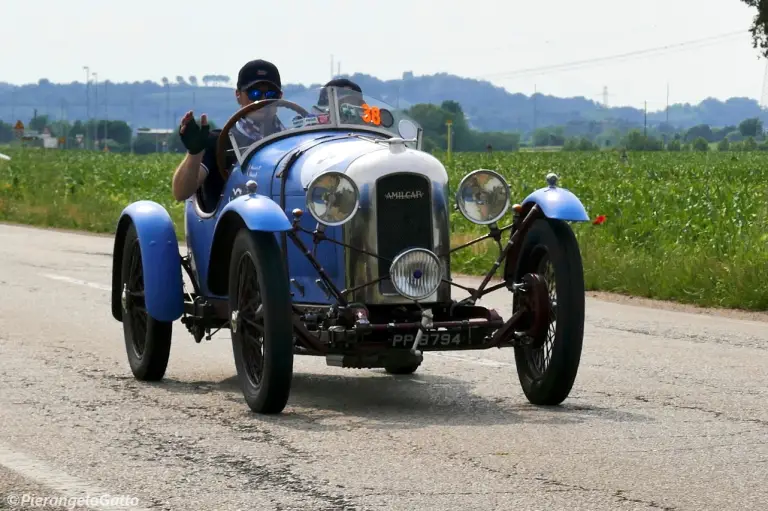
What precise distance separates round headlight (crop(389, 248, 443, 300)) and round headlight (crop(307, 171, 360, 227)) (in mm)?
363

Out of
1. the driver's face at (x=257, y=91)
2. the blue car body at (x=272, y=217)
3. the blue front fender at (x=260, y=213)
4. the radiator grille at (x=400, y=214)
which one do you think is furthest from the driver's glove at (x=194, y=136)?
the radiator grille at (x=400, y=214)

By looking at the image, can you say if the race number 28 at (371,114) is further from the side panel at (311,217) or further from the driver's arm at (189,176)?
the driver's arm at (189,176)

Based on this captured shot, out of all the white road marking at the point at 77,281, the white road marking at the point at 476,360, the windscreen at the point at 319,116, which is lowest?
the white road marking at the point at 77,281

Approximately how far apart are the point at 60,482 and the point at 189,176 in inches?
130

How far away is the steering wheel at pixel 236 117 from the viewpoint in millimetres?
9148

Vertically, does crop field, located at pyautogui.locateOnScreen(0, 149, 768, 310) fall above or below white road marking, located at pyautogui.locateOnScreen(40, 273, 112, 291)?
above

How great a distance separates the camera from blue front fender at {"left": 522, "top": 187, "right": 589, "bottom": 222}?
8.16 metres

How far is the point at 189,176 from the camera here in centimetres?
930

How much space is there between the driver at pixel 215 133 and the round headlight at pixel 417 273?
1.54 m

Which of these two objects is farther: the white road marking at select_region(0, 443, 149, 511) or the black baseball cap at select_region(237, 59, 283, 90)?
the black baseball cap at select_region(237, 59, 283, 90)

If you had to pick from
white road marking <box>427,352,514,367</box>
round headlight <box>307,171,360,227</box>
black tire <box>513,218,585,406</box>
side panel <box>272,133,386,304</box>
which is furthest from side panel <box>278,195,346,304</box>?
white road marking <box>427,352,514,367</box>

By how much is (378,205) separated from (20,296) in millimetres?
7186

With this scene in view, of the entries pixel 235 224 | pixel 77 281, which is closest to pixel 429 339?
pixel 235 224

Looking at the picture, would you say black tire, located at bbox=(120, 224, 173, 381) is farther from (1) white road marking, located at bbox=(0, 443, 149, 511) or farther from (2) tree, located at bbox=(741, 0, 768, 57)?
(2) tree, located at bbox=(741, 0, 768, 57)
